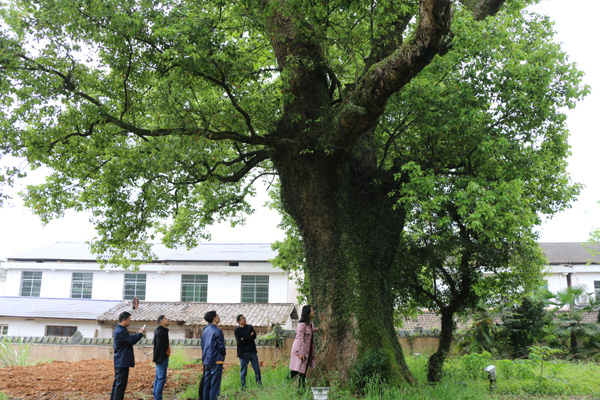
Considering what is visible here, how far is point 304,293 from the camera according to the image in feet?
50.2

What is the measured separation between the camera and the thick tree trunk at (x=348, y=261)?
9.19 meters

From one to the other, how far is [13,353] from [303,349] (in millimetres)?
10751

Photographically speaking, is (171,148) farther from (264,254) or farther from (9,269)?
(9,269)

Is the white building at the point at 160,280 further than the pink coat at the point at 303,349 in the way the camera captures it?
Yes

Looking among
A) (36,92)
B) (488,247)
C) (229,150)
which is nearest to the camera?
(36,92)

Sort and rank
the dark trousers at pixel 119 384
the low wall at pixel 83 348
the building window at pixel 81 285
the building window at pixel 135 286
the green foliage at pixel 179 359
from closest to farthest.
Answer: the dark trousers at pixel 119 384 < the green foliage at pixel 179 359 < the low wall at pixel 83 348 < the building window at pixel 135 286 < the building window at pixel 81 285

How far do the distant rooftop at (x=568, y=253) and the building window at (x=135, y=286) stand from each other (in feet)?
83.6

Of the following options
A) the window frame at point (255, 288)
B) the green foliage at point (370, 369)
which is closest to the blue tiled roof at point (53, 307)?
the window frame at point (255, 288)

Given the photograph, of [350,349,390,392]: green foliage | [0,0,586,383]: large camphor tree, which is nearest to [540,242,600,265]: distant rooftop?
[0,0,586,383]: large camphor tree

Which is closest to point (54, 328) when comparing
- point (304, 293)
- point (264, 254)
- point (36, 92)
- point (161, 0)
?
point (264, 254)

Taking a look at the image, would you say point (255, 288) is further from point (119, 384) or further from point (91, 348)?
point (119, 384)

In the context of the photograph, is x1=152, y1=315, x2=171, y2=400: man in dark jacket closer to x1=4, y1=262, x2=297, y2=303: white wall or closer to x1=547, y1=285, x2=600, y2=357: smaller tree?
x1=547, y1=285, x2=600, y2=357: smaller tree

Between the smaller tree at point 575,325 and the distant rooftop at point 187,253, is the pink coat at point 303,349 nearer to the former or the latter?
the smaller tree at point 575,325

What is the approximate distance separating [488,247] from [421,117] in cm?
466
